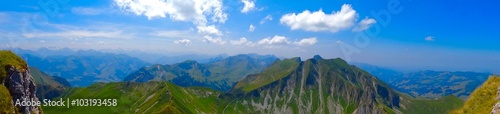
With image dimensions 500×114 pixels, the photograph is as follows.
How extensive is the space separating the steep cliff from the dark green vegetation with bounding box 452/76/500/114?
78.3 m

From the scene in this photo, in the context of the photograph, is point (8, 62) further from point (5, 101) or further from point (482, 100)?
point (482, 100)

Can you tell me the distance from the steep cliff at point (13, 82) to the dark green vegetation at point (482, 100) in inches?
3083

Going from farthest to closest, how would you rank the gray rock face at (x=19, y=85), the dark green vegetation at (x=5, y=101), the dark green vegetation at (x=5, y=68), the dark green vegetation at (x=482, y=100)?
1. the gray rock face at (x=19, y=85)
2. the dark green vegetation at (x=5, y=68)
3. the dark green vegetation at (x=5, y=101)
4. the dark green vegetation at (x=482, y=100)

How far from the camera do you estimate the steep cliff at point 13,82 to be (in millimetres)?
67562

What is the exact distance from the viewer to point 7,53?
77000 mm

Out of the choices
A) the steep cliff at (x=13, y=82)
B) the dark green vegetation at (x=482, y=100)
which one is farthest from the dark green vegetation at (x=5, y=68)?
the dark green vegetation at (x=482, y=100)

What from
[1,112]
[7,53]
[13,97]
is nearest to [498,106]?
[1,112]

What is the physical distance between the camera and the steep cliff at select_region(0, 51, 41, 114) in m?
67.6

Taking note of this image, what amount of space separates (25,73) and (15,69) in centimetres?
300

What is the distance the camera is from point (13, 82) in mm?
70812

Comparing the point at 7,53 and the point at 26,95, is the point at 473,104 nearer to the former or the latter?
the point at 26,95

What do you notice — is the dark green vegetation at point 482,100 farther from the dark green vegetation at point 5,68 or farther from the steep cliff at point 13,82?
the steep cliff at point 13,82

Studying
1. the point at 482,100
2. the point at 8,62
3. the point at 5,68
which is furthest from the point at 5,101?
the point at 482,100

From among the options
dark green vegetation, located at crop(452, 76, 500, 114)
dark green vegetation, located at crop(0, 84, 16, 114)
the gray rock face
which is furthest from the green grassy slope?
dark green vegetation, located at crop(452, 76, 500, 114)
